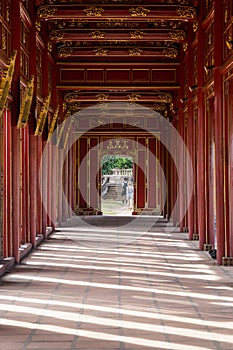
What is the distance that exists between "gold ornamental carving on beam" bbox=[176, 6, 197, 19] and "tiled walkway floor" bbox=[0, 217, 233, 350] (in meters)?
3.86

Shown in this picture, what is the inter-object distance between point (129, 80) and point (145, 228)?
3.60 m

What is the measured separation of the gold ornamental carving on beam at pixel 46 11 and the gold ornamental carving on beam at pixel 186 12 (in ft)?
6.63

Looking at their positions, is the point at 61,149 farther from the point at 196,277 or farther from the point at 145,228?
the point at 196,277

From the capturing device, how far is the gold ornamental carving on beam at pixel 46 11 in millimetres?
10641

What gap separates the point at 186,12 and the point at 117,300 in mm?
5760

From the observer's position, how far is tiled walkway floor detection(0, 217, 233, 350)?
4.97 metres

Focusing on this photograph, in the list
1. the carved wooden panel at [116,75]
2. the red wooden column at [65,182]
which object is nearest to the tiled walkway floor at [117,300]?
the carved wooden panel at [116,75]

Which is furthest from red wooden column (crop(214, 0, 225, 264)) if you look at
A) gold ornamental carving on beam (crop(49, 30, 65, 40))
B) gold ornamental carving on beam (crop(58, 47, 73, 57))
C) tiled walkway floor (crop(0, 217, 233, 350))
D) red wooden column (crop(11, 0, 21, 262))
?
gold ornamental carving on beam (crop(58, 47, 73, 57))

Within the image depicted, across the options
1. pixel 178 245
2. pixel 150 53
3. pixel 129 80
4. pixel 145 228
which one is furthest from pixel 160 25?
pixel 145 228

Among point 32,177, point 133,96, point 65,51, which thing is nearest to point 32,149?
point 32,177

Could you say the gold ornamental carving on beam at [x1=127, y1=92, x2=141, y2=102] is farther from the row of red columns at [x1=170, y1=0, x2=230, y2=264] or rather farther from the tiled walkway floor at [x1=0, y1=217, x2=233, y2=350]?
the tiled walkway floor at [x1=0, y1=217, x2=233, y2=350]

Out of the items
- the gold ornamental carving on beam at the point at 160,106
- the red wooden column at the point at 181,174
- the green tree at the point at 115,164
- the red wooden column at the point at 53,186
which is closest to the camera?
the red wooden column at the point at 181,174

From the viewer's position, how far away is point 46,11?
35.0ft

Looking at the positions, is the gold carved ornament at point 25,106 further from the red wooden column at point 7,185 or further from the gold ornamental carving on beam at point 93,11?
the gold ornamental carving on beam at point 93,11
